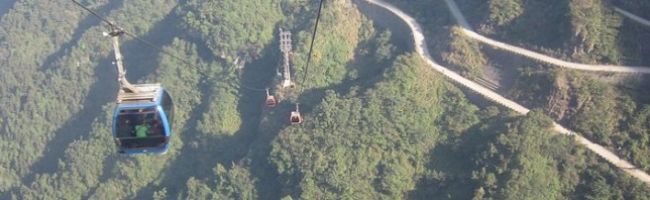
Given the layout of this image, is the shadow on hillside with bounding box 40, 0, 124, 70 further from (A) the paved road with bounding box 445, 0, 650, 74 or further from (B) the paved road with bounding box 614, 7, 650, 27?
(B) the paved road with bounding box 614, 7, 650, 27

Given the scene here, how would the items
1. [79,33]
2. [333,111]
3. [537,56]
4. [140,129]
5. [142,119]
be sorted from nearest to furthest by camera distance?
[142,119] → [140,129] → [537,56] → [333,111] → [79,33]

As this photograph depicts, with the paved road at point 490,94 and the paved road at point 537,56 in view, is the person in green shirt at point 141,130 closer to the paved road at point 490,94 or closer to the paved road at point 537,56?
the paved road at point 490,94

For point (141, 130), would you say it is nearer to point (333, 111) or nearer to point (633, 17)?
point (333, 111)

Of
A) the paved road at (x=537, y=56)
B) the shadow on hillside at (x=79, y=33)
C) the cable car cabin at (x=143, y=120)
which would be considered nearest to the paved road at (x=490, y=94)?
the paved road at (x=537, y=56)

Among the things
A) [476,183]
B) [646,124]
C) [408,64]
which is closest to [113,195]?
[408,64]

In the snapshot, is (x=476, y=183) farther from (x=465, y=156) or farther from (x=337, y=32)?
(x=337, y=32)

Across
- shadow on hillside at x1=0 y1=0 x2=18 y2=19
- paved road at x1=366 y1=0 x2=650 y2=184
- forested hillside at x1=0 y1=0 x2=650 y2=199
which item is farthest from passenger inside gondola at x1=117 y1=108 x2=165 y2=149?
shadow on hillside at x1=0 y1=0 x2=18 y2=19

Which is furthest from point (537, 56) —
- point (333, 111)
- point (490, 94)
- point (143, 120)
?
Answer: point (143, 120)
